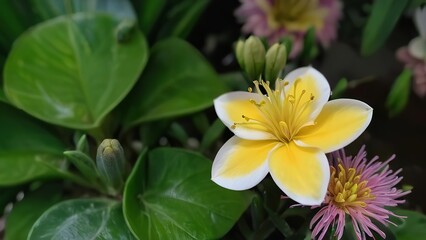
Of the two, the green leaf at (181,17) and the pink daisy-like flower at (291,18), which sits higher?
the green leaf at (181,17)

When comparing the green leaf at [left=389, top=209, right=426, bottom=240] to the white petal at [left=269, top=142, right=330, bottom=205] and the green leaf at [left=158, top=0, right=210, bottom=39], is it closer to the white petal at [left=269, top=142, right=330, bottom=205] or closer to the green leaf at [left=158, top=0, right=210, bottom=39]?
the white petal at [left=269, top=142, right=330, bottom=205]

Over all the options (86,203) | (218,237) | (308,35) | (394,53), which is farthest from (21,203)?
(394,53)

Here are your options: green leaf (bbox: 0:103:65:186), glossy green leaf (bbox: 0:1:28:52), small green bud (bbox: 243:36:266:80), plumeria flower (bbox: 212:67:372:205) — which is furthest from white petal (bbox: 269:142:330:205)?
glossy green leaf (bbox: 0:1:28:52)

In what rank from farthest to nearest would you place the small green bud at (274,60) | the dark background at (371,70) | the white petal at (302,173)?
1. the dark background at (371,70)
2. the small green bud at (274,60)
3. the white petal at (302,173)

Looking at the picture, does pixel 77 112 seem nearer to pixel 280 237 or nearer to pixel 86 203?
pixel 86 203

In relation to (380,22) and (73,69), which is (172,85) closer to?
(73,69)

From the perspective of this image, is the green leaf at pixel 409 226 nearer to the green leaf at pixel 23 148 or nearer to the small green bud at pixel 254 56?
the small green bud at pixel 254 56

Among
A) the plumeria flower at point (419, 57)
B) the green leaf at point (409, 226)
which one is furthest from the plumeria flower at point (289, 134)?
the plumeria flower at point (419, 57)
